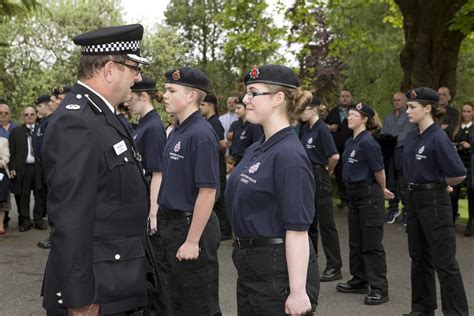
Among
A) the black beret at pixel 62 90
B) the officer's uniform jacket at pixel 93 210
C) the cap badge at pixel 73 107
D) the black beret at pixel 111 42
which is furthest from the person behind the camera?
the black beret at pixel 62 90

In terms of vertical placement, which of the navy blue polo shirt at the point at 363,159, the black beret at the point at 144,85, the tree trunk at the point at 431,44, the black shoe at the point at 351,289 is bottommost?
the black shoe at the point at 351,289

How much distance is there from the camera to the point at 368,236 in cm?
740

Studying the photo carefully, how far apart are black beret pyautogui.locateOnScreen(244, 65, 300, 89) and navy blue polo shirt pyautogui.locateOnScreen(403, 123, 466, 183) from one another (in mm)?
2851

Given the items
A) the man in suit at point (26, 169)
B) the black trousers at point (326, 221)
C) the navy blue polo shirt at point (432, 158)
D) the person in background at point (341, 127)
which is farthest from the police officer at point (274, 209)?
the person in background at point (341, 127)

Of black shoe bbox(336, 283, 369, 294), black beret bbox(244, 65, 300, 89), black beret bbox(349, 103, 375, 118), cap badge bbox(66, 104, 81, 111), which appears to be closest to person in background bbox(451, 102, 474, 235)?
black shoe bbox(336, 283, 369, 294)

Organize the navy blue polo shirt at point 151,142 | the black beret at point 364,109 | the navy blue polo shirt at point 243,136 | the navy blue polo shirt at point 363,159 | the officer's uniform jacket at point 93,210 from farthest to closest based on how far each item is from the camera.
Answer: the navy blue polo shirt at point 243,136 < the black beret at point 364,109 < the navy blue polo shirt at point 363,159 < the navy blue polo shirt at point 151,142 < the officer's uniform jacket at point 93,210

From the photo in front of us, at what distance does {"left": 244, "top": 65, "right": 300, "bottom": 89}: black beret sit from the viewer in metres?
3.84

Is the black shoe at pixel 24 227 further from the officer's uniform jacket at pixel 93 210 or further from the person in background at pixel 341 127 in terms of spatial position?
the officer's uniform jacket at pixel 93 210

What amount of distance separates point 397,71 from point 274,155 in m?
27.9

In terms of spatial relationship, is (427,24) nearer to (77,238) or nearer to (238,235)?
(238,235)

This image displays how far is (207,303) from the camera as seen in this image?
15.9 ft

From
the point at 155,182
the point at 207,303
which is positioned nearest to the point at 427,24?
the point at 155,182

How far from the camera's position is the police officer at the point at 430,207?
20.3 ft

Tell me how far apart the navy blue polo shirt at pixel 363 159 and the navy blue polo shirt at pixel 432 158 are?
0.84 m
